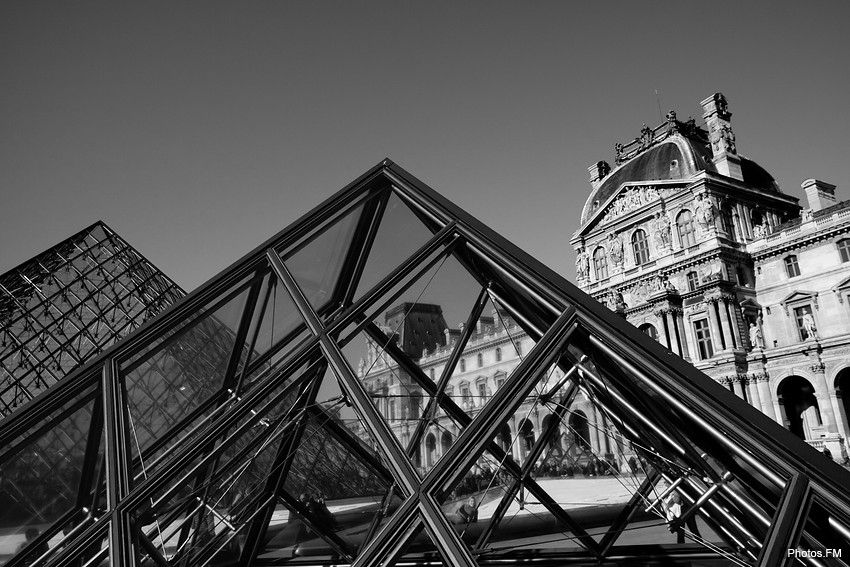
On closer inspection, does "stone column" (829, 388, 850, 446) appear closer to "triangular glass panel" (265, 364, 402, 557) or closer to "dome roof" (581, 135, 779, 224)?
"dome roof" (581, 135, 779, 224)

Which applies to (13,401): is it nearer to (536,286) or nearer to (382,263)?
(382,263)

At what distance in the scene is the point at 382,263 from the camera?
7.10 metres

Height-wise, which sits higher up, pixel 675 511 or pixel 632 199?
pixel 632 199

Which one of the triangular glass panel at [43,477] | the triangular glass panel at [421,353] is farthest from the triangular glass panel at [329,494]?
the triangular glass panel at [43,477]

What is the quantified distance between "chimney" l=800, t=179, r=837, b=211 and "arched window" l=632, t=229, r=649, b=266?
11.4m

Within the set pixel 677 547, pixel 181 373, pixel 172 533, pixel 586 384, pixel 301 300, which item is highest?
pixel 301 300

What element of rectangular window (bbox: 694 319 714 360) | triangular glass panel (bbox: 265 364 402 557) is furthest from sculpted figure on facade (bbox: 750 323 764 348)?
triangular glass panel (bbox: 265 364 402 557)

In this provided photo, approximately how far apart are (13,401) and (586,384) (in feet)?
79.1

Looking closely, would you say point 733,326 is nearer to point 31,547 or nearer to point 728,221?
point 728,221

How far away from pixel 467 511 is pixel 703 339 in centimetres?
3681

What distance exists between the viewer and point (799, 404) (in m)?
36.2

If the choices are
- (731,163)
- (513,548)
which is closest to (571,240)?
(731,163)

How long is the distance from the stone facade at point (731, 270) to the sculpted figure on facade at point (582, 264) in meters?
0.11

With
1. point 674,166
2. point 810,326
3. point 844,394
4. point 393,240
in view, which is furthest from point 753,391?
point 393,240
